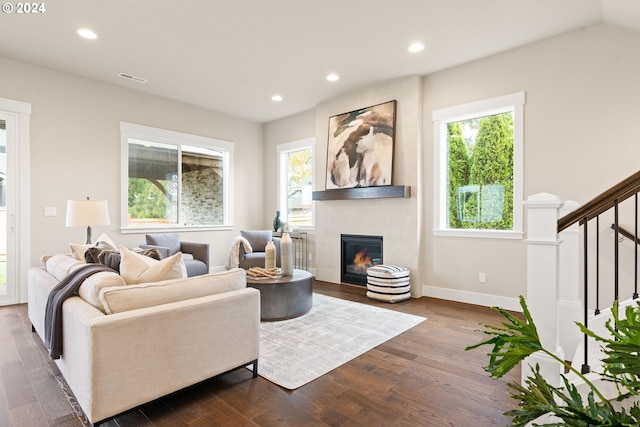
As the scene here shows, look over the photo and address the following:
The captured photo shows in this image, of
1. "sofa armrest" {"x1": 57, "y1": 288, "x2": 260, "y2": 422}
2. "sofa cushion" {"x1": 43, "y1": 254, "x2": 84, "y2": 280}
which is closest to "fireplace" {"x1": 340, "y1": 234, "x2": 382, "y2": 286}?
"sofa armrest" {"x1": 57, "y1": 288, "x2": 260, "y2": 422}

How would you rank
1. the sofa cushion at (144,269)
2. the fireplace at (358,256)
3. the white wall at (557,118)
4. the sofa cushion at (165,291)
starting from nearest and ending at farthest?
the sofa cushion at (165,291)
the sofa cushion at (144,269)
the white wall at (557,118)
the fireplace at (358,256)

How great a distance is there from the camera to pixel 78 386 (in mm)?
1727

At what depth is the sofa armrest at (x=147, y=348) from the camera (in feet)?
5.28

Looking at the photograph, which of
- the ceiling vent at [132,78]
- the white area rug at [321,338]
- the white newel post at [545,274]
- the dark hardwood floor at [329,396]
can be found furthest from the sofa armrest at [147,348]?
the ceiling vent at [132,78]

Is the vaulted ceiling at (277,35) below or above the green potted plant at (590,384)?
above

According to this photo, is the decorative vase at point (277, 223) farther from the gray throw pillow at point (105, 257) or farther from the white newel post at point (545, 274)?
the white newel post at point (545, 274)

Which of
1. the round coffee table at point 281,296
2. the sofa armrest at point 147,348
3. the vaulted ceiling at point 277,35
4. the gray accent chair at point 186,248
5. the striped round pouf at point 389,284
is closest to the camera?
the sofa armrest at point 147,348

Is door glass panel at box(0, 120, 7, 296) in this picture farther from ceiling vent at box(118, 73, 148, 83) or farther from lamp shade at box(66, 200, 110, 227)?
ceiling vent at box(118, 73, 148, 83)

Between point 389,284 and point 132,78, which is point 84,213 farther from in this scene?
point 389,284

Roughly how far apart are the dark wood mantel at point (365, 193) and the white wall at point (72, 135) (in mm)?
2692

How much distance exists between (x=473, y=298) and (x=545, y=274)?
242 cm

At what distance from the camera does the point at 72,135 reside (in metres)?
4.52

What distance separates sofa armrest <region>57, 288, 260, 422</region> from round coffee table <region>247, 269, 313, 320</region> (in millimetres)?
1172

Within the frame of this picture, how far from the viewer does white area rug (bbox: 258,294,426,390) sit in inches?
95.0
